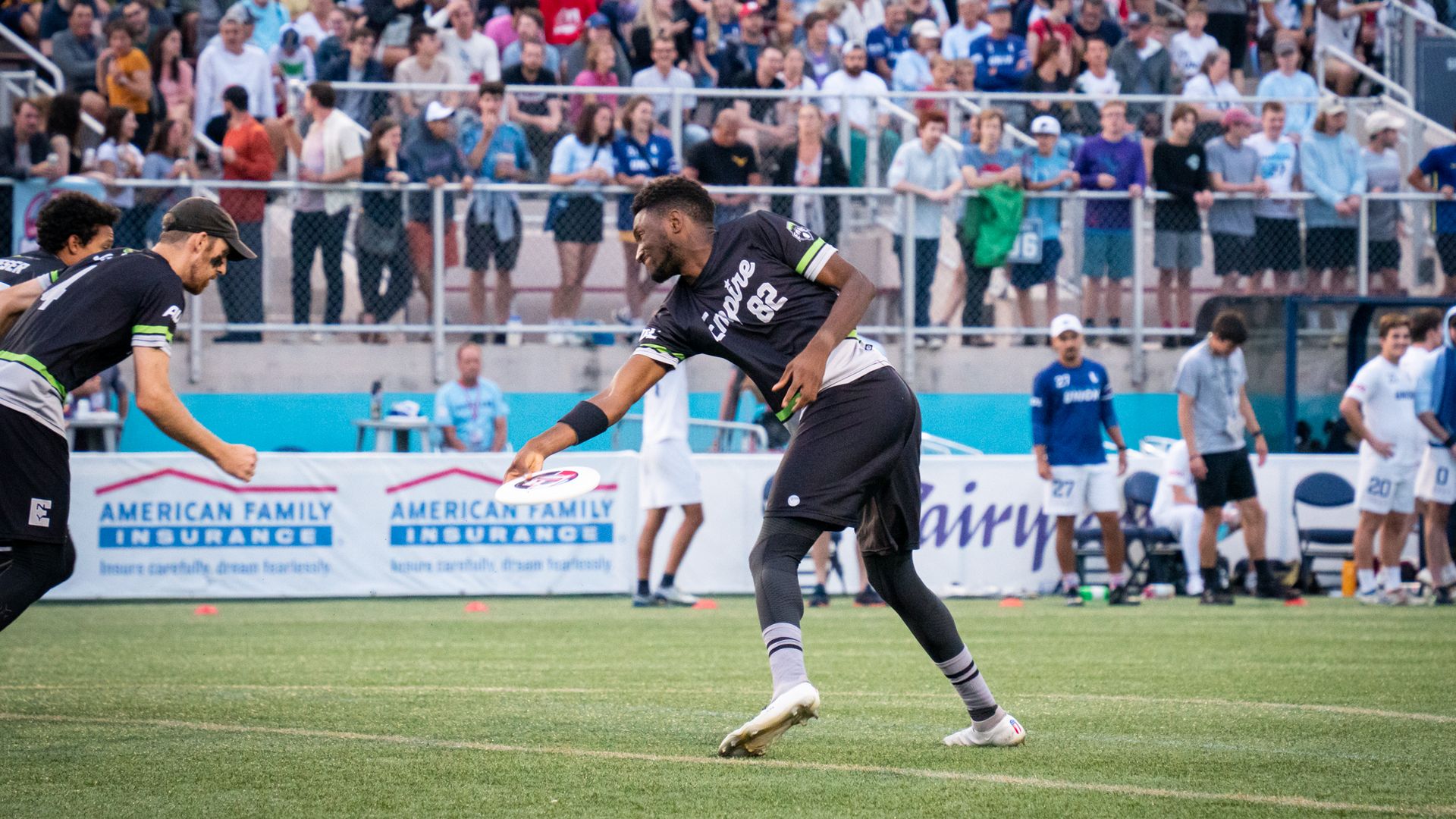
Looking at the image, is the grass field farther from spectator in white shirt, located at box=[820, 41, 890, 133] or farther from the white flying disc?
spectator in white shirt, located at box=[820, 41, 890, 133]

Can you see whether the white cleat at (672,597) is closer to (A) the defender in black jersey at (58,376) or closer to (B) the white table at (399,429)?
(B) the white table at (399,429)

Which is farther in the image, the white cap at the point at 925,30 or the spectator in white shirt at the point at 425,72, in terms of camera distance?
the white cap at the point at 925,30

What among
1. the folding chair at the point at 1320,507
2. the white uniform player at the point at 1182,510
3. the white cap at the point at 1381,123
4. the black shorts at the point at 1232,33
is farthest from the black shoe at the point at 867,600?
the black shorts at the point at 1232,33

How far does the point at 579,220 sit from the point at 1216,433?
709cm

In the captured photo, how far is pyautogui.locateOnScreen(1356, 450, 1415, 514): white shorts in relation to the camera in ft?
49.1

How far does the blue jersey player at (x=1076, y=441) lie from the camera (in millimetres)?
14930

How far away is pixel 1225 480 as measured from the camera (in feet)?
48.3

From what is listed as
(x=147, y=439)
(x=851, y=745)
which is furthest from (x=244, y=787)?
(x=147, y=439)

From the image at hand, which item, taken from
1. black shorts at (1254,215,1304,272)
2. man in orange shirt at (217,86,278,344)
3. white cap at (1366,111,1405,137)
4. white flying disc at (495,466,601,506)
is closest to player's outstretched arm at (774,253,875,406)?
white flying disc at (495,466,601,506)

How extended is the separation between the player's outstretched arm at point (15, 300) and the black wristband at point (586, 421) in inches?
95.3

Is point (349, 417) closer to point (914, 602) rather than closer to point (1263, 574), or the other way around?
point (1263, 574)

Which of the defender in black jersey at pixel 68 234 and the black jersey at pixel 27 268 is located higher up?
the defender in black jersey at pixel 68 234

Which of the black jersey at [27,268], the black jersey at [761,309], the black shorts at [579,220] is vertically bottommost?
the black jersey at [761,309]

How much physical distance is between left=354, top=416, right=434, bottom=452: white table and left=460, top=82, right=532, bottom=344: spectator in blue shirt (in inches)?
65.6
